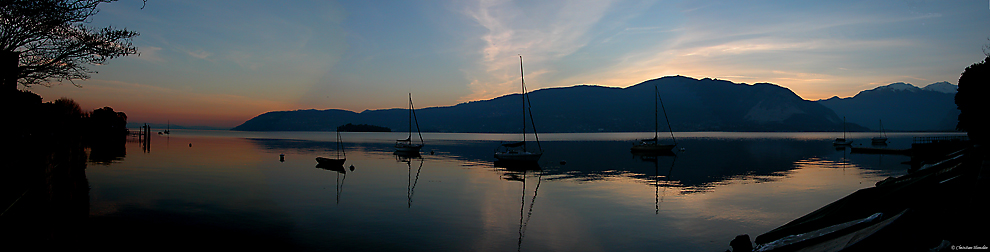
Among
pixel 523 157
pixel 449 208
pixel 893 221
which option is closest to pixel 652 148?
pixel 523 157

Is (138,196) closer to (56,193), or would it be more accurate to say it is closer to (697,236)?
(56,193)

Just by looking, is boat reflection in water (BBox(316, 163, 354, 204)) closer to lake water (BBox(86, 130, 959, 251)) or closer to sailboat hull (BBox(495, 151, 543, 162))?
lake water (BBox(86, 130, 959, 251))

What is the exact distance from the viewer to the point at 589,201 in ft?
87.2

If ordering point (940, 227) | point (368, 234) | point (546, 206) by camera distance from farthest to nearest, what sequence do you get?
point (546, 206) → point (368, 234) → point (940, 227)

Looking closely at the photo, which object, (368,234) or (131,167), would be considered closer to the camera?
(368,234)

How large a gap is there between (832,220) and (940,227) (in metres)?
4.53

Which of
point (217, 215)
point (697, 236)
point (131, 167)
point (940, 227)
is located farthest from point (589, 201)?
point (131, 167)

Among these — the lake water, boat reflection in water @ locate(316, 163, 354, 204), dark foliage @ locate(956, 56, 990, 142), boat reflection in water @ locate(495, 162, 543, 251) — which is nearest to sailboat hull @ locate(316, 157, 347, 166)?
boat reflection in water @ locate(316, 163, 354, 204)

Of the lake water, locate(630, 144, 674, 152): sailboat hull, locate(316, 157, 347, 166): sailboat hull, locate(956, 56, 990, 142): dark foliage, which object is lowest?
the lake water

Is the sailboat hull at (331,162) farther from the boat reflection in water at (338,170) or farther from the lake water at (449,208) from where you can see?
the lake water at (449,208)

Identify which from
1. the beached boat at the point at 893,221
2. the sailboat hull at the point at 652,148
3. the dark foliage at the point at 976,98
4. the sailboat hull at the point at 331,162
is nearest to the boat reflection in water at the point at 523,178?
the beached boat at the point at 893,221

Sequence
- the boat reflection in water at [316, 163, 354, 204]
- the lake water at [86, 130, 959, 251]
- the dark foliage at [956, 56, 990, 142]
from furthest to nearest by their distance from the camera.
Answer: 1. the boat reflection in water at [316, 163, 354, 204]
2. the dark foliage at [956, 56, 990, 142]
3. the lake water at [86, 130, 959, 251]

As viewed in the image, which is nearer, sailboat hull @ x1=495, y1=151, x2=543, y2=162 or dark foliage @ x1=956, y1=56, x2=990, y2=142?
dark foliage @ x1=956, y1=56, x2=990, y2=142

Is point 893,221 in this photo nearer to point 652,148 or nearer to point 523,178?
point 523,178
